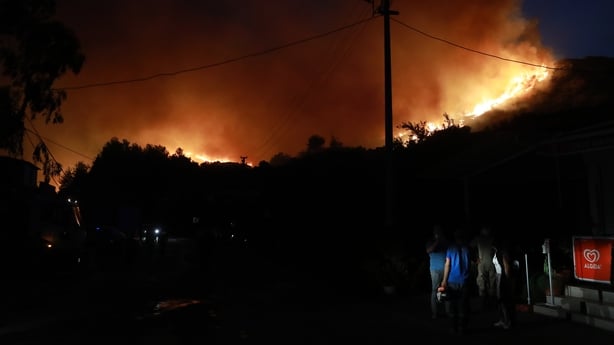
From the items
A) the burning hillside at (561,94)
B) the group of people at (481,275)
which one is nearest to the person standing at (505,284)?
the group of people at (481,275)

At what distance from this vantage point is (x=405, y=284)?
587 inches

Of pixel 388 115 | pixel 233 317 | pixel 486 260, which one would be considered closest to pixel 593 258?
pixel 486 260

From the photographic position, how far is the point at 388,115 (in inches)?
674

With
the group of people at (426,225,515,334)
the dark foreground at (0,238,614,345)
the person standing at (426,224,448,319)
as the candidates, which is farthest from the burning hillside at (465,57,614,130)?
the group of people at (426,225,515,334)

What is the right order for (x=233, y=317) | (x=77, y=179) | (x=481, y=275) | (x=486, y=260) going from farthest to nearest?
(x=77, y=179) < (x=233, y=317) < (x=481, y=275) < (x=486, y=260)

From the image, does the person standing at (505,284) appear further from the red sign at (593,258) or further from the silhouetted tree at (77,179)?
the silhouetted tree at (77,179)

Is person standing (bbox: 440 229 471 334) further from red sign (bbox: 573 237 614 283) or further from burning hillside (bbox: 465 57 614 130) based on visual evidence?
burning hillside (bbox: 465 57 614 130)

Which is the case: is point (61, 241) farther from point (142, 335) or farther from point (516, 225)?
point (516, 225)

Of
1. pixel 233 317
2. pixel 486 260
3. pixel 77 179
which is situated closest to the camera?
pixel 486 260

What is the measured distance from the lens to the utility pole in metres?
16.6

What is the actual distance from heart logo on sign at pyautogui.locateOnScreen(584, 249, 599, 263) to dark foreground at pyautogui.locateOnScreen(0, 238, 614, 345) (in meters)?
1.27

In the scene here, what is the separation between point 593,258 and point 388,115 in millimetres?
7982

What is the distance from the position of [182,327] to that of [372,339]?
3.53 meters

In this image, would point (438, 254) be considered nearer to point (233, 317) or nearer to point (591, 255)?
point (591, 255)
